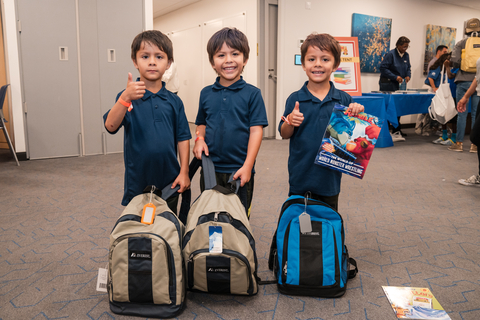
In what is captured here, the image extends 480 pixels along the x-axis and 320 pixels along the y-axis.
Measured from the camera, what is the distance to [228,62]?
158cm

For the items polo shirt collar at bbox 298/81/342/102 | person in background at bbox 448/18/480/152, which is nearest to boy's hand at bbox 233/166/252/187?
polo shirt collar at bbox 298/81/342/102

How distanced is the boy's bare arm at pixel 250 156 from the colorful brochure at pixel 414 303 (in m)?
0.82

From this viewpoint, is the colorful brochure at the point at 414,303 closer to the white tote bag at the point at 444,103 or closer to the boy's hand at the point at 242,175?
the boy's hand at the point at 242,175

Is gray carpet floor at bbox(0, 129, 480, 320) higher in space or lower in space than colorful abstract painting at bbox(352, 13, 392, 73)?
lower

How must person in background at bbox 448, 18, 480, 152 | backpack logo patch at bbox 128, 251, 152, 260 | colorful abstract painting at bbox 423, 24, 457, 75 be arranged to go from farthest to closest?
colorful abstract painting at bbox 423, 24, 457, 75
person in background at bbox 448, 18, 480, 152
backpack logo patch at bbox 128, 251, 152, 260

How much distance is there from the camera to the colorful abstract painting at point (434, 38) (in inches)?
311

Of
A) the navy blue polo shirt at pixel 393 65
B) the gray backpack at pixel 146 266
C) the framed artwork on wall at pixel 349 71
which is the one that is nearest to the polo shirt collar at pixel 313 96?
the gray backpack at pixel 146 266

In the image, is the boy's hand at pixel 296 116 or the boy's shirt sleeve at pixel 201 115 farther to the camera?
the boy's shirt sleeve at pixel 201 115

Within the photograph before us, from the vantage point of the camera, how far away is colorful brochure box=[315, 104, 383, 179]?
4.86 feet

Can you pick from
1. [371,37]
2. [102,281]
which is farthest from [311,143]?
[371,37]

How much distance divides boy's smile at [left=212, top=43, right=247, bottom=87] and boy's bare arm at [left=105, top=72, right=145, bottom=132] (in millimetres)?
369

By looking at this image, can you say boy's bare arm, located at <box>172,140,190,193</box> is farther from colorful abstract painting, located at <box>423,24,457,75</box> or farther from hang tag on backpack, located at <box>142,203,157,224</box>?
colorful abstract painting, located at <box>423,24,457,75</box>

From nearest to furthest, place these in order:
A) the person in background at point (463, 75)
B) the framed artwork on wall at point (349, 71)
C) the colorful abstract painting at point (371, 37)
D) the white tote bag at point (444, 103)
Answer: the person in background at point (463, 75) < the white tote bag at point (444, 103) < the framed artwork on wall at point (349, 71) < the colorful abstract painting at point (371, 37)

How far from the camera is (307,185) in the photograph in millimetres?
1643
